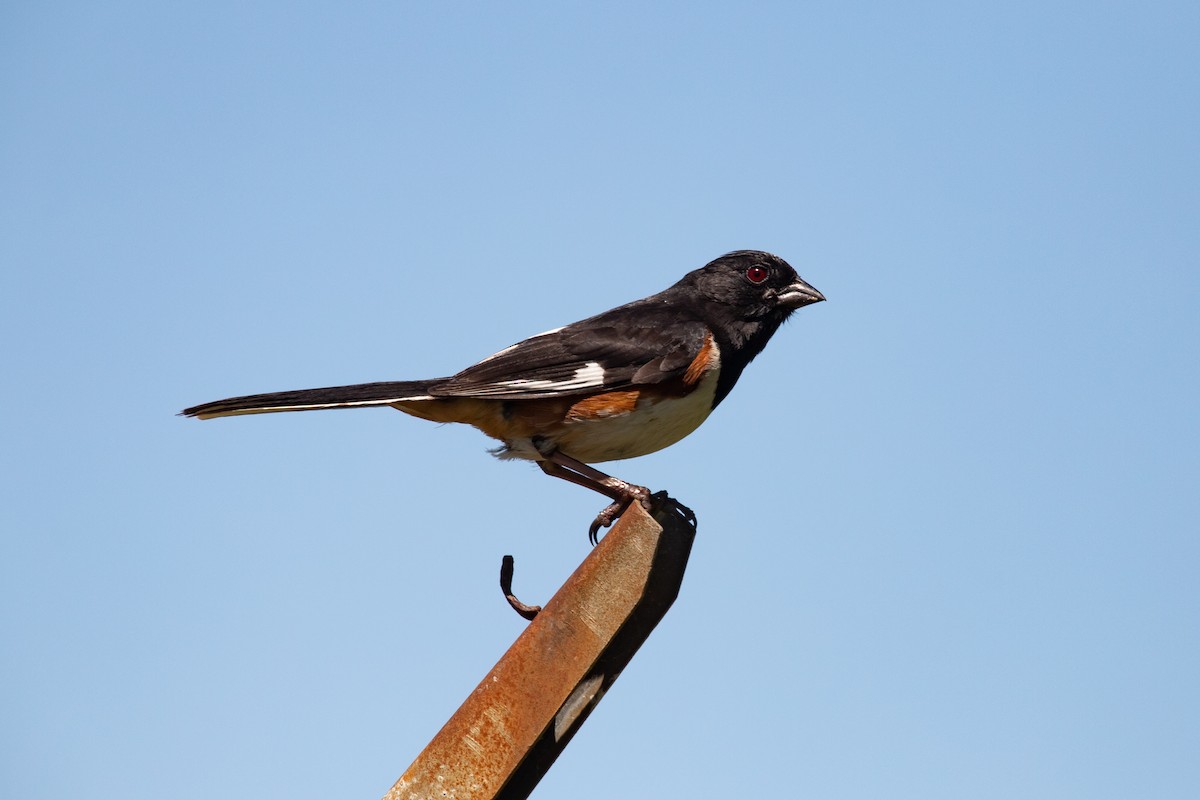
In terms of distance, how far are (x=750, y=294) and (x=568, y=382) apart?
4.29ft

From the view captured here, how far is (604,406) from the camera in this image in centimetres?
477

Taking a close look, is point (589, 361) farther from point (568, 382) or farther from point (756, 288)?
point (756, 288)

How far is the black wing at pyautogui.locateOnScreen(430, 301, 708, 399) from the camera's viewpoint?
4773 mm

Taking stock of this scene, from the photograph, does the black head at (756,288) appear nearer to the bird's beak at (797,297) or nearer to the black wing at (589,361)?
the bird's beak at (797,297)

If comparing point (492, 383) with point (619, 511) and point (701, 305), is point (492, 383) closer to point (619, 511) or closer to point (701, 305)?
point (619, 511)

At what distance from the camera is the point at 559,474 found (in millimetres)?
4906

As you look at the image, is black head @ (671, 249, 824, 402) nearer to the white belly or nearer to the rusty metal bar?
the white belly

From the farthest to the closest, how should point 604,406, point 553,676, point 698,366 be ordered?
point 698,366
point 604,406
point 553,676

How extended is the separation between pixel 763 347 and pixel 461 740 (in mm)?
3482

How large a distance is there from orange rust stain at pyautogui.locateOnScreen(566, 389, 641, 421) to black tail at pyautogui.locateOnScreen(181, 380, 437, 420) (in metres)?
0.64

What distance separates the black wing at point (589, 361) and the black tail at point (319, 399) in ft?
0.38

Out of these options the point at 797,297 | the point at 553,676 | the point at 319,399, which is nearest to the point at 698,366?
the point at 797,297

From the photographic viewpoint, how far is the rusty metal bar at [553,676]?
2.50 metres

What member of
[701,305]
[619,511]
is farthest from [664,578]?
[701,305]
